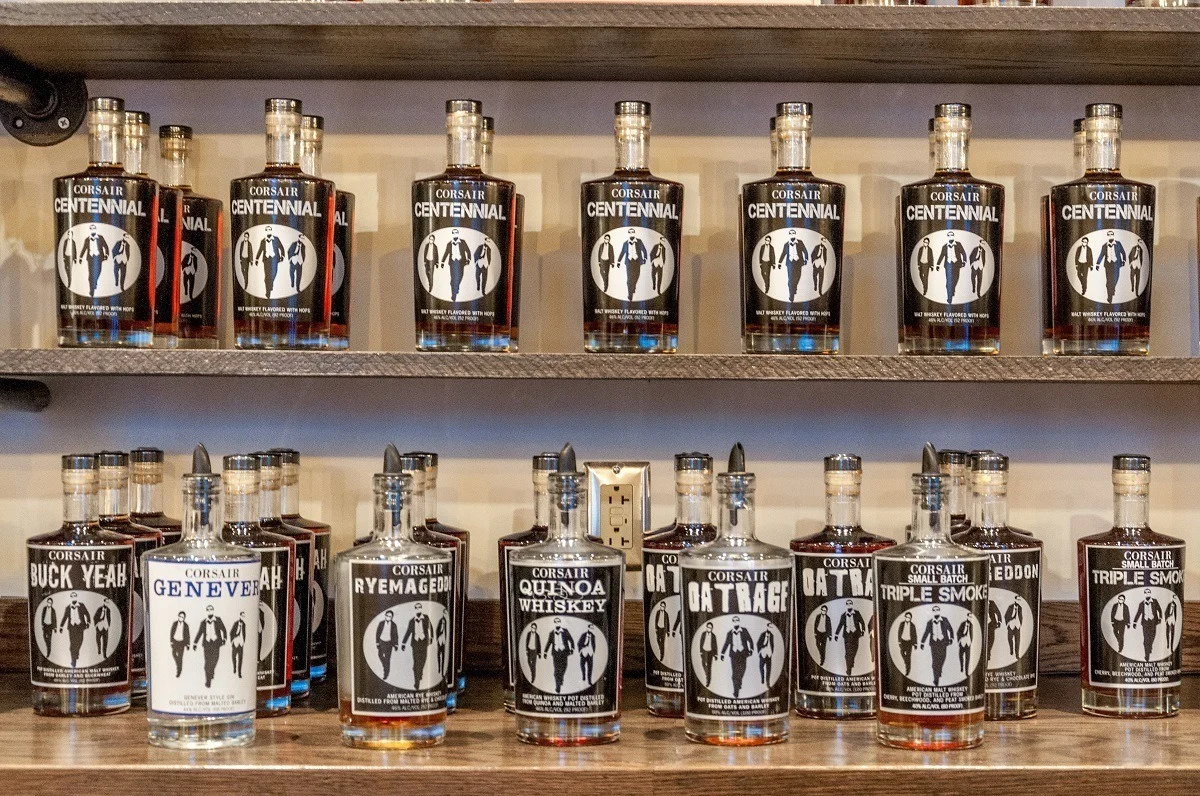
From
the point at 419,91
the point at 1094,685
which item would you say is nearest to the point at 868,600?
the point at 1094,685

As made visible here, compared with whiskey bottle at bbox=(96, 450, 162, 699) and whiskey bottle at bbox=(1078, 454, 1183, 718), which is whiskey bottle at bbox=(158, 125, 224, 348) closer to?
whiskey bottle at bbox=(96, 450, 162, 699)

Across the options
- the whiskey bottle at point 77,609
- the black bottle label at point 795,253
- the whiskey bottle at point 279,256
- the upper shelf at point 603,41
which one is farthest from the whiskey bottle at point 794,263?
the whiskey bottle at point 77,609

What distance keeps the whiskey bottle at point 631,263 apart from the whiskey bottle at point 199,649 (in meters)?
0.44

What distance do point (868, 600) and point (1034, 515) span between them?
0.36 meters

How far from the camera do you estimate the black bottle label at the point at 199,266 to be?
1.55 meters

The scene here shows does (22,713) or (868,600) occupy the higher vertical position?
(868,600)

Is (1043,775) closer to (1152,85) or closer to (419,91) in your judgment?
(1152,85)

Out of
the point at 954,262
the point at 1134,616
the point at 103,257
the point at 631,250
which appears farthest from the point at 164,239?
the point at 1134,616

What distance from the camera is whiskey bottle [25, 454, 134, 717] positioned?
4.58 feet

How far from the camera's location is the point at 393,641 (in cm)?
126

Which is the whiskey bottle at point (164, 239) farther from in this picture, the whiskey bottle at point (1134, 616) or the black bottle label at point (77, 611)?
the whiskey bottle at point (1134, 616)

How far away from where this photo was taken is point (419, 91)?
1.69 metres

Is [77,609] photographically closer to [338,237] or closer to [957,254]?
[338,237]

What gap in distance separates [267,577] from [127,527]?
192mm
